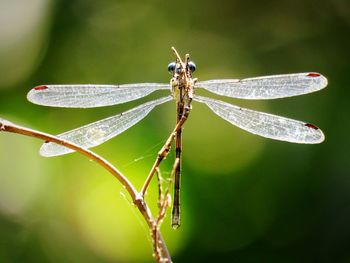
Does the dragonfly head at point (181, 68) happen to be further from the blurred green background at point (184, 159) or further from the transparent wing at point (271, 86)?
the blurred green background at point (184, 159)

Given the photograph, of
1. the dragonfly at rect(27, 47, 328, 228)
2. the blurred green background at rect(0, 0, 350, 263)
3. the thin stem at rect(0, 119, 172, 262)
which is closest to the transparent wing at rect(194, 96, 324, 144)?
the dragonfly at rect(27, 47, 328, 228)

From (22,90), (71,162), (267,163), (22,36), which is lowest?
(267,163)

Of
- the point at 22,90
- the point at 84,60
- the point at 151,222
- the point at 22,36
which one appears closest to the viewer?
the point at 151,222

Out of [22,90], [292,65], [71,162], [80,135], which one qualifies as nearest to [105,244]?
[71,162]

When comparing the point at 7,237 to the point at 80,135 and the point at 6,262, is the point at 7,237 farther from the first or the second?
the point at 80,135

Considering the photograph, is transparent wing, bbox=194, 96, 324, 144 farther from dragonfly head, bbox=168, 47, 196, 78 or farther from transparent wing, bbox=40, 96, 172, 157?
transparent wing, bbox=40, 96, 172, 157

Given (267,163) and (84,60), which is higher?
(84,60)

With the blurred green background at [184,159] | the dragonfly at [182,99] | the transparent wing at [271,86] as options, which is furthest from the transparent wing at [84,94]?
the blurred green background at [184,159]
